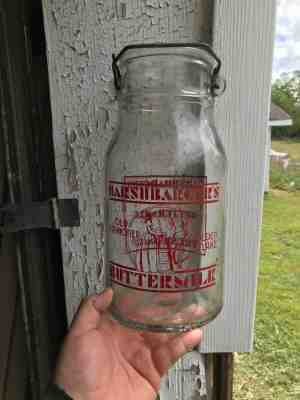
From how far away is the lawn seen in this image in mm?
980

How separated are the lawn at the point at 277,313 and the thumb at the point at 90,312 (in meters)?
0.58

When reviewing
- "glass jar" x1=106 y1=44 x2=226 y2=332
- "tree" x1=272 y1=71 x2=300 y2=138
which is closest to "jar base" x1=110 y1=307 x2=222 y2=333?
"glass jar" x1=106 y1=44 x2=226 y2=332

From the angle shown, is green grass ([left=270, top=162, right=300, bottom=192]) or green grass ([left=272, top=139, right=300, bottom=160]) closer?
green grass ([left=272, top=139, right=300, bottom=160])

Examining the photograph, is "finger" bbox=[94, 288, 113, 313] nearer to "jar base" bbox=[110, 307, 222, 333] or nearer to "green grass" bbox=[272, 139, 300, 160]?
"jar base" bbox=[110, 307, 222, 333]

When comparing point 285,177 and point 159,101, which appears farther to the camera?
point 285,177

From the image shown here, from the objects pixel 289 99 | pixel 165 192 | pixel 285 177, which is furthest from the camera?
pixel 285 177

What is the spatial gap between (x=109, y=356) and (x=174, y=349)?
0.09 meters

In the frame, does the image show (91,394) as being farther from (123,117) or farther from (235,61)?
(235,61)

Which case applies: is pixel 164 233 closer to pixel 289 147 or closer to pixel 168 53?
pixel 168 53

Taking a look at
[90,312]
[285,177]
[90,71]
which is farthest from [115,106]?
[285,177]

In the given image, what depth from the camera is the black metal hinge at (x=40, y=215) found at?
1.72 feet

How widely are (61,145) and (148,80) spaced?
0.16 metres

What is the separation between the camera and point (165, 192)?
1.46ft

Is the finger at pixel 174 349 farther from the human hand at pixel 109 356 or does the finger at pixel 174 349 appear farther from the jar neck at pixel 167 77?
the jar neck at pixel 167 77
